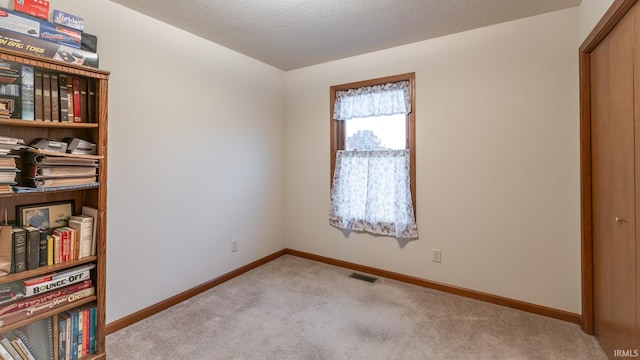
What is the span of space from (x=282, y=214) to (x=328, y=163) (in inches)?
36.9

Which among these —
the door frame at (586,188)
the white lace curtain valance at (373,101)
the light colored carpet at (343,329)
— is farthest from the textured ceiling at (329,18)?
the light colored carpet at (343,329)

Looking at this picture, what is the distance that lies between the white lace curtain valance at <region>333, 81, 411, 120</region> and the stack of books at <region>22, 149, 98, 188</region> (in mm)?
2363

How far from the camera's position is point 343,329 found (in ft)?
7.16

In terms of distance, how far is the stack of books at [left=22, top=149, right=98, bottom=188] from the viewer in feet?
5.07

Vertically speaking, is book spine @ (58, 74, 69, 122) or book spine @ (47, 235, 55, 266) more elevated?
book spine @ (58, 74, 69, 122)

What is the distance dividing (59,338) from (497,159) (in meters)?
3.32

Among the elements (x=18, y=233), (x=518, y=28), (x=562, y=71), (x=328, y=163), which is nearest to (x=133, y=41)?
(x=18, y=233)

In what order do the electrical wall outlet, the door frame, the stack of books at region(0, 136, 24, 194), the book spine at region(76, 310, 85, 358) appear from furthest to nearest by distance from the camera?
the electrical wall outlet → the door frame → the book spine at region(76, 310, 85, 358) → the stack of books at region(0, 136, 24, 194)

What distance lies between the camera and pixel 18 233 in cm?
152

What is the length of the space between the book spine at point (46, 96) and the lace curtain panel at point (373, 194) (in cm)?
248

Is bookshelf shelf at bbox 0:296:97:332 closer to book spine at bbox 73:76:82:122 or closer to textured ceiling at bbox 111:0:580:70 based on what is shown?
book spine at bbox 73:76:82:122

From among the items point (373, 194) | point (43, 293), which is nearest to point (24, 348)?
point (43, 293)

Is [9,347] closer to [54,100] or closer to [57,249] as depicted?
[57,249]

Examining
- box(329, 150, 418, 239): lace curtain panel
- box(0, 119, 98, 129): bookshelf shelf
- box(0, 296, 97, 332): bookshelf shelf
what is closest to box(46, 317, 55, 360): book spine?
box(0, 296, 97, 332): bookshelf shelf
